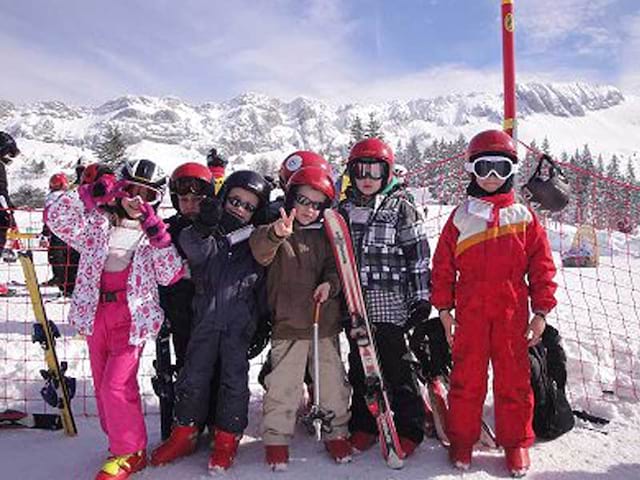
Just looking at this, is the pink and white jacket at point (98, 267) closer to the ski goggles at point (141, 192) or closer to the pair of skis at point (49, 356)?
the ski goggles at point (141, 192)

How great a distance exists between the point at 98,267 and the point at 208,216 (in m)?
0.81

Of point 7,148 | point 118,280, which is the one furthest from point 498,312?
point 7,148

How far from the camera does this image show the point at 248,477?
317cm

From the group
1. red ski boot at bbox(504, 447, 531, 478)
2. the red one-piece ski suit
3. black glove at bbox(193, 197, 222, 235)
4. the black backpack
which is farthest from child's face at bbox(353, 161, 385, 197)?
red ski boot at bbox(504, 447, 531, 478)

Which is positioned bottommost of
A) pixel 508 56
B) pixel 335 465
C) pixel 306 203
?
pixel 335 465

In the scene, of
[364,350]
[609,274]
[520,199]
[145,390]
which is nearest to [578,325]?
[520,199]

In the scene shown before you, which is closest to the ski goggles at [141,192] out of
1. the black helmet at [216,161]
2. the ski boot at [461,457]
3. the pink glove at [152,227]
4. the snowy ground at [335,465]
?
the pink glove at [152,227]

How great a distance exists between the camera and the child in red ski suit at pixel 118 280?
3230 mm

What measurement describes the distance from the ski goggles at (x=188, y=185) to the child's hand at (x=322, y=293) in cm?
122

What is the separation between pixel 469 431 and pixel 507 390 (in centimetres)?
35

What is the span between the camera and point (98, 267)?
331cm

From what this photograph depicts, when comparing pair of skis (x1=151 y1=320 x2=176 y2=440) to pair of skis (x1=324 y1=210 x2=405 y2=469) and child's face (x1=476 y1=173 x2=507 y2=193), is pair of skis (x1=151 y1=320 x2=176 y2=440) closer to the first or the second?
pair of skis (x1=324 y1=210 x2=405 y2=469)

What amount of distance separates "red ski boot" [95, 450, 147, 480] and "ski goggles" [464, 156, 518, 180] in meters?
2.84

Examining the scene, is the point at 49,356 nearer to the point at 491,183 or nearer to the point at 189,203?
the point at 189,203
